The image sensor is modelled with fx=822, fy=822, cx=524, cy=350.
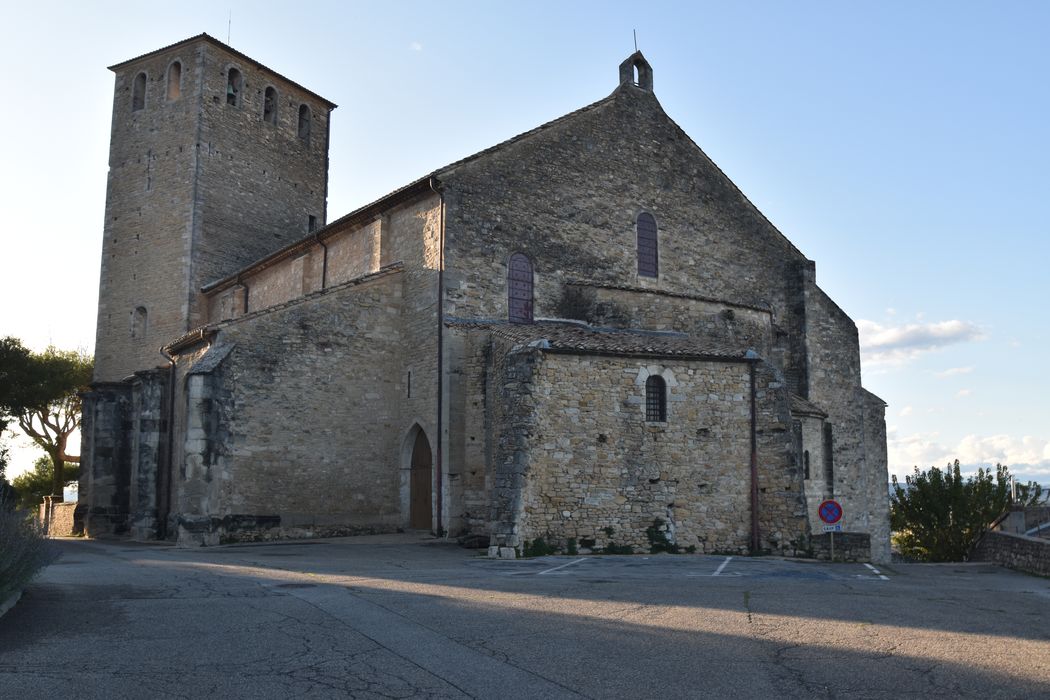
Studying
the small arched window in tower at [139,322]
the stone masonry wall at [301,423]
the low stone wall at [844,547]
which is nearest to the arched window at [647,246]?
the stone masonry wall at [301,423]

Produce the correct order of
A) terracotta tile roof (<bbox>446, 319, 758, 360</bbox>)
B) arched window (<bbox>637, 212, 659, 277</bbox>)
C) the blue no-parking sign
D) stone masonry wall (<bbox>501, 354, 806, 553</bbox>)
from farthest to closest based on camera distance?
arched window (<bbox>637, 212, 659, 277</bbox>) → terracotta tile roof (<bbox>446, 319, 758, 360</bbox>) → stone masonry wall (<bbox>501, 354, 806, 553</bbox>) → the blue no-parking sign

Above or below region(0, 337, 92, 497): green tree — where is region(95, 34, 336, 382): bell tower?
above

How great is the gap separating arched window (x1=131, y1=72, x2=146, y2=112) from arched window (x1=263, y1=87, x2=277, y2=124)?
188 inches

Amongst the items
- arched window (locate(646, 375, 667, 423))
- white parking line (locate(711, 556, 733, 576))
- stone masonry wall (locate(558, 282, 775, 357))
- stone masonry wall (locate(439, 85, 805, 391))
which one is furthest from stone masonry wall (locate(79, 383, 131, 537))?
white parking line (locate(711, 556, 733, 576))

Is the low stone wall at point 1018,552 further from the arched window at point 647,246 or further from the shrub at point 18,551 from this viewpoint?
the shrub at point 18,551

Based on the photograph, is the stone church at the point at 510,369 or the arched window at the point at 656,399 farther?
the arched window at the point at 656,399

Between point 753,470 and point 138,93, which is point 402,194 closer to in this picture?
point 753,470

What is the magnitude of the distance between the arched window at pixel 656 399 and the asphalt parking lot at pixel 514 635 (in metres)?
4.71

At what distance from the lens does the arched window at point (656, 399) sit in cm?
1825

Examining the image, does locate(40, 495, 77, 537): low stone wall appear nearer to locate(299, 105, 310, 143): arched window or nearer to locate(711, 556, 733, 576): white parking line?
locate(299, 105, 310, 143): arched window

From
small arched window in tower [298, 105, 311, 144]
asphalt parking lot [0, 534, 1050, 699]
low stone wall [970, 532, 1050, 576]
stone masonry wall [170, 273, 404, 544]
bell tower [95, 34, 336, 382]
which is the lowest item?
low stone wall [970, 532, 1050, 576]

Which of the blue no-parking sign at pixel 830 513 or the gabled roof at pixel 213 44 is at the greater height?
the gabled roof at pixel 213 44

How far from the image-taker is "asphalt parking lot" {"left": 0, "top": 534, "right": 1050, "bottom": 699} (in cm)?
665

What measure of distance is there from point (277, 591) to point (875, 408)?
2157 cm
